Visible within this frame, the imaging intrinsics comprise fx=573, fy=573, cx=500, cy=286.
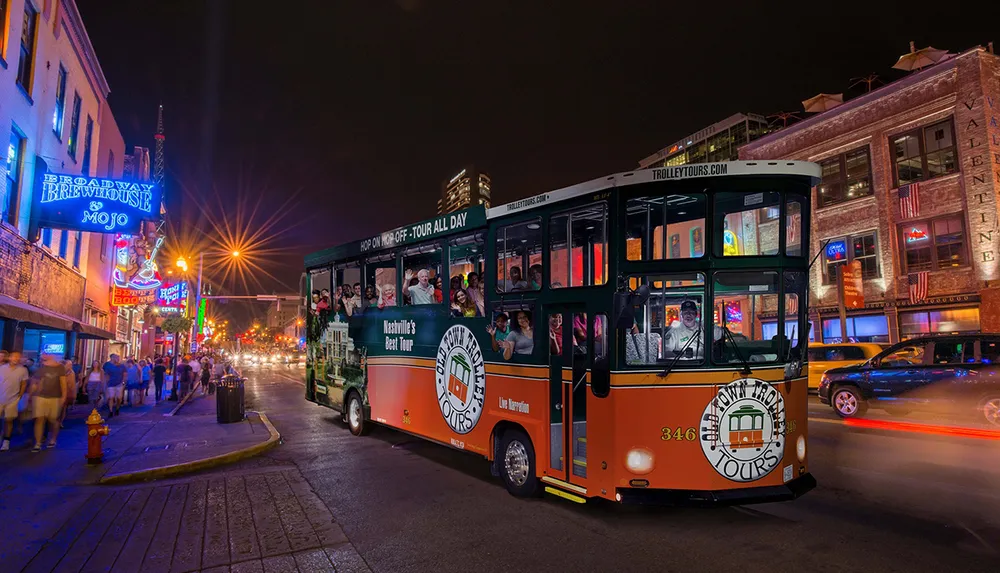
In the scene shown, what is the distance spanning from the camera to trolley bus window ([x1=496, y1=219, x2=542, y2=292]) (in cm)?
739

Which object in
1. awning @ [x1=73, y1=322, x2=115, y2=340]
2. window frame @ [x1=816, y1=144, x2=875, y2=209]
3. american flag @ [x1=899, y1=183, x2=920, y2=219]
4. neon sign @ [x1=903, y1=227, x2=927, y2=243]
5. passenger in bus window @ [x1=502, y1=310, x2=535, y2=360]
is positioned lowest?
passenger in bus window @ [x1=502, y1=310, x2=535, y2=360]

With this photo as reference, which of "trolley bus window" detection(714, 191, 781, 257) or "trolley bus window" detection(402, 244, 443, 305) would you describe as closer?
"trolley bus window" detection(714, 191, 781, 257)

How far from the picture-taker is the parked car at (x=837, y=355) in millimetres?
17422

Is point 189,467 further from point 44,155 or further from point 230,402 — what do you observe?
point 44,155

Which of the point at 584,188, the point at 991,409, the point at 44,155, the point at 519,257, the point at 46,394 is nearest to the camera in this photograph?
the point at 584,188

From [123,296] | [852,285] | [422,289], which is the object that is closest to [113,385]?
[123,296]

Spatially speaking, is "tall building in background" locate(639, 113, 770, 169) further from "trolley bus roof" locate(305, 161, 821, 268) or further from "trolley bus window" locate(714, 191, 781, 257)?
"trolley bus window" locate(714, 191, 781, 257)

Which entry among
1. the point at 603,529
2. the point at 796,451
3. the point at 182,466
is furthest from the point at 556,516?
the point at 182,466

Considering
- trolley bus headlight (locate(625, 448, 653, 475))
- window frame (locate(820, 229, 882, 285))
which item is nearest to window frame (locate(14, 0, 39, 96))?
trolley bus headlight (locate(625, 448, 653, 475))

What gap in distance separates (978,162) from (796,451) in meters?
22.0

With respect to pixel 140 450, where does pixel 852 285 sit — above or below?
above

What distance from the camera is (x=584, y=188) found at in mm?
6691

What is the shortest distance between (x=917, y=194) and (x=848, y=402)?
14.4 m

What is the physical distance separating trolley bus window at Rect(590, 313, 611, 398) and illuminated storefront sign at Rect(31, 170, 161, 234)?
1537 centimetres
